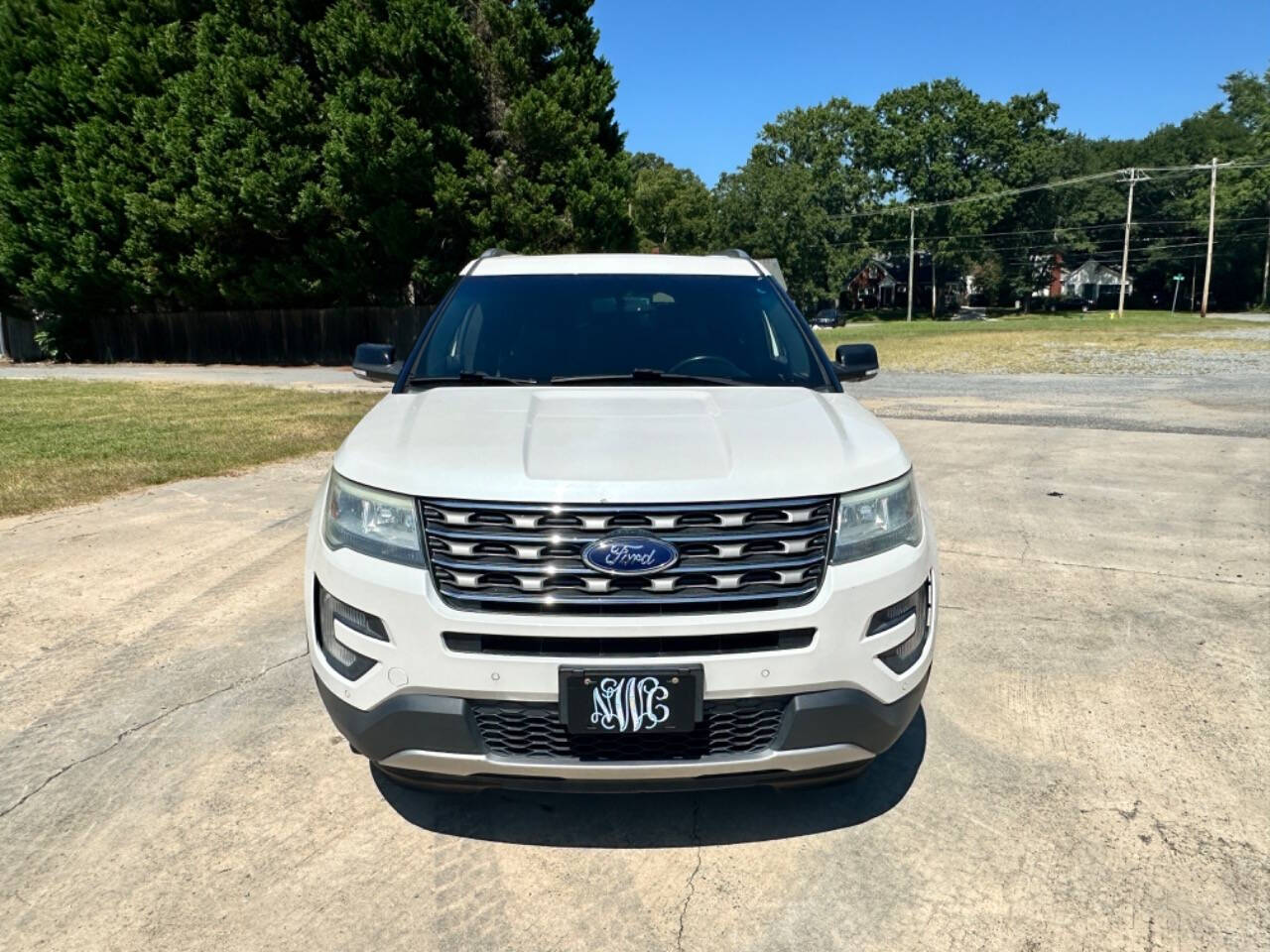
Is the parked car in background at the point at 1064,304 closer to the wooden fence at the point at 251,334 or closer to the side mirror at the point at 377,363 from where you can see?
the wooden fence at the point at 251,334

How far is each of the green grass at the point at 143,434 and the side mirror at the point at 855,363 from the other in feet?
21.5

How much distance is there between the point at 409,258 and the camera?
22812 millimetres

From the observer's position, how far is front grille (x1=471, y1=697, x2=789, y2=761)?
2.25 m

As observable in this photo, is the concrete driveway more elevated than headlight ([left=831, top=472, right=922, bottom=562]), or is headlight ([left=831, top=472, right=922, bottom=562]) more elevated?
headlight ([left=831, top=472, right=922, bottom=562])

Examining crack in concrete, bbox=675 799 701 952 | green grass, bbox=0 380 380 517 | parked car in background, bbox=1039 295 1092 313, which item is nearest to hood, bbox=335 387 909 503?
crack in concrete, bbox=675 799 701 952

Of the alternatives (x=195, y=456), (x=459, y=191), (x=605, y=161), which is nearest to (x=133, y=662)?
(x=195, y=456)

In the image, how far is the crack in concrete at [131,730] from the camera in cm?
285

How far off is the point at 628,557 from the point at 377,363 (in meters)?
2.31

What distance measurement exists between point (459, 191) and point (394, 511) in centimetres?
2088

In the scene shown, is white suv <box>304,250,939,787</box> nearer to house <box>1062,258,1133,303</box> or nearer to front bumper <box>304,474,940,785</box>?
front bumper <box>304,474,940,785</box>

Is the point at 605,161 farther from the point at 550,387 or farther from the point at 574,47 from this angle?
the point at 550,387

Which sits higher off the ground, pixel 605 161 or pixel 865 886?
pixel 605 161

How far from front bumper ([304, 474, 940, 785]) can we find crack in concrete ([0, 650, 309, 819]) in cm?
136

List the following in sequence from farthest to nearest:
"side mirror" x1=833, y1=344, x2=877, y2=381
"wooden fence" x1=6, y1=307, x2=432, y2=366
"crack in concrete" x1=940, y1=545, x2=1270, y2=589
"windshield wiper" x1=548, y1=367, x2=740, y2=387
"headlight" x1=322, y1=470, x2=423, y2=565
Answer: "wooden fence" x1=6, y1=307, x2=432, y2=366 < "crack in concrete" x1=940, y1=545, x2=1270, y2=589 < "side mirror" x1=833, y1=344, x2=877, y2=381 < "windshield wiper" x1=548, y1=367, x2=740, y2=387 < "headlight" x1=322, y1=470, x2=423, y2=565
